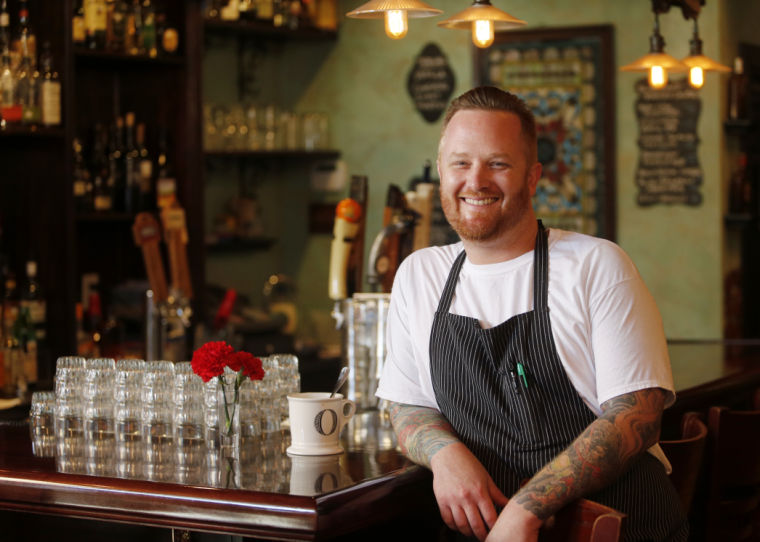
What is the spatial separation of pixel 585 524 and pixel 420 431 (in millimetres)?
470

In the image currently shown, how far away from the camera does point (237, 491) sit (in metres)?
1.76

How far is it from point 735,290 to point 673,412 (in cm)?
319

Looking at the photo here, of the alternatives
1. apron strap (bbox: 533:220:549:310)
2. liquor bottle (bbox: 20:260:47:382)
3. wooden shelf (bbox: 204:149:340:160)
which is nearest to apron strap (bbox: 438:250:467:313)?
apron strap (bbox: 533:220:549:310)

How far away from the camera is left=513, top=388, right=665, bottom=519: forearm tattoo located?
1.83m

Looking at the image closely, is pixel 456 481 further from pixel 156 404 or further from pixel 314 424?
pixel 156 404

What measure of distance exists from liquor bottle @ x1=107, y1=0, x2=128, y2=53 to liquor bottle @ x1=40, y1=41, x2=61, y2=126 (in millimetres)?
419

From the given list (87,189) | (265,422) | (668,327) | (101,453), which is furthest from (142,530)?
(668,327)

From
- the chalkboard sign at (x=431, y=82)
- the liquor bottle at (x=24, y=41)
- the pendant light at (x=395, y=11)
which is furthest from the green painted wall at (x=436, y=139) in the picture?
the pendant light at (x=395, y=11)

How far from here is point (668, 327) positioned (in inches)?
220

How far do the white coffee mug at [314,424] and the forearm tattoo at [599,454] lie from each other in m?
0.42

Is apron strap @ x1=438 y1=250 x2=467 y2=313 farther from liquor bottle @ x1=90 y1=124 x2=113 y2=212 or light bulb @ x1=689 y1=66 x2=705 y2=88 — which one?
liquor bottle @ x1=90 y1=124 x2=113 y2=212

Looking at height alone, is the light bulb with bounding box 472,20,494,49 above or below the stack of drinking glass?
above

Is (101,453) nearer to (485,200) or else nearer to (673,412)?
(485,200)

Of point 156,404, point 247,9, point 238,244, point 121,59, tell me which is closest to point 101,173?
point 121,59
